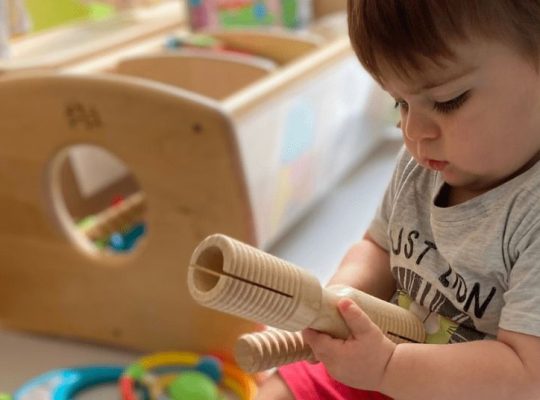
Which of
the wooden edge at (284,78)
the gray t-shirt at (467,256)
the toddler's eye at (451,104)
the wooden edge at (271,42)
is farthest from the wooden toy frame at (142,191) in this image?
the toddler's eye at (451,104)

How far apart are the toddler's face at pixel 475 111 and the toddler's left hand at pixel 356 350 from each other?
0.13 m

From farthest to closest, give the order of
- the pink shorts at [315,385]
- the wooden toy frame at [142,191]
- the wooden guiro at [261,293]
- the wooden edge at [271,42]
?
the wooden edge at [271,42] < the wooden toy frame at [142,191] < the pink shorts at [315,385] < the wooden guiro at [261,293]

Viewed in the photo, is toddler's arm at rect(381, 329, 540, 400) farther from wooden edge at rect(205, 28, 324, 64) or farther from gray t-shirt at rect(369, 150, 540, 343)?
wooden edge at rect(205, 28, 324, 64)

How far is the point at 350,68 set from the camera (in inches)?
63.1

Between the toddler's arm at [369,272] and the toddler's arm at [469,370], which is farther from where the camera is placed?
the toddler's arm at [369,272]

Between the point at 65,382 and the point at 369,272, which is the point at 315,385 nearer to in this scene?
the point at 369,272

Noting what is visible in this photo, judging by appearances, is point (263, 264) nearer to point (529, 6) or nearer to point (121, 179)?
point (529, 6)

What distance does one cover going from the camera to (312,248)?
61.1 inches

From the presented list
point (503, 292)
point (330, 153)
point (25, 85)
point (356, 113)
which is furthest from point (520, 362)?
point (356, 113)

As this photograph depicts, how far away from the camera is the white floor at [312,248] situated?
4.11ft

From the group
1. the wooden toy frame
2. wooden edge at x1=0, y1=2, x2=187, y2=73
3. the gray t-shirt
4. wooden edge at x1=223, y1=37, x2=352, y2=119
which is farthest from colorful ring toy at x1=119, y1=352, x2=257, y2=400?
wooden edge at x1=0, y1=2, x2=187, y2=73

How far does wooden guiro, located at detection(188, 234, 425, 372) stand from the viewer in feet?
1.47

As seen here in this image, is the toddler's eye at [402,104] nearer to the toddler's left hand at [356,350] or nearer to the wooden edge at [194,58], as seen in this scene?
the toddler's left hand at [356,350]

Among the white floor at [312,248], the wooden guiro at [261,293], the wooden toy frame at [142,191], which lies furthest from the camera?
the white floor at [312,248]
